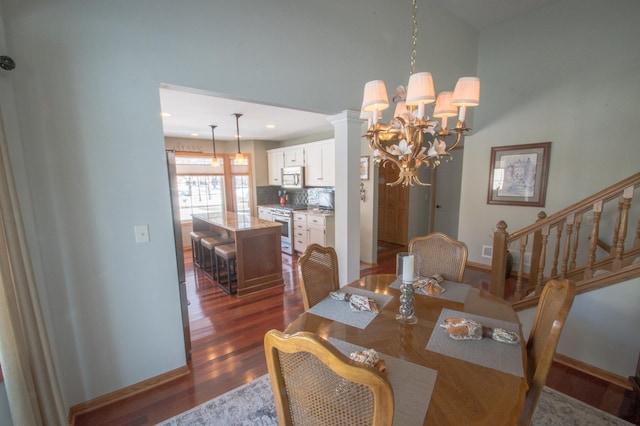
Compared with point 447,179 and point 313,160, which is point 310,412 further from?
point 447,179

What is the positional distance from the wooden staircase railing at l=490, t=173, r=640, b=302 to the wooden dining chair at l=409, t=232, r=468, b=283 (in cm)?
74

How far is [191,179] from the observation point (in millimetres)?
6371

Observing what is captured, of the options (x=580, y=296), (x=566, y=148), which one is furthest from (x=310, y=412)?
(x=566, y=148)

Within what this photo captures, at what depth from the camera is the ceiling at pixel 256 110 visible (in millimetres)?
3357

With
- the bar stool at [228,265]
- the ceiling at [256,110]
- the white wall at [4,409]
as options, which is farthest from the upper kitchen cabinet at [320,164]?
the white wall at [4,409]

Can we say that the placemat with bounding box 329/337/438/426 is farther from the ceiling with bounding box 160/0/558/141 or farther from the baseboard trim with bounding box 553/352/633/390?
the ceiling with bounding box 160/0/558/141

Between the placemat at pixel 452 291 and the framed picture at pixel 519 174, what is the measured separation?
277cm

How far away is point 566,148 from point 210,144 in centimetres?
657

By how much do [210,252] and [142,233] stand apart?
7.97ft

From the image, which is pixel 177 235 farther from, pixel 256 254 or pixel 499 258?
pixel 499 258

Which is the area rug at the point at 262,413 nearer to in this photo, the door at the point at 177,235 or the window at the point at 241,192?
the door at the point at 177,235

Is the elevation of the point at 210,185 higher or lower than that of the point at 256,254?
higher

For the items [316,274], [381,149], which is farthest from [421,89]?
[316,274]

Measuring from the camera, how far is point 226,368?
2.22 metres
